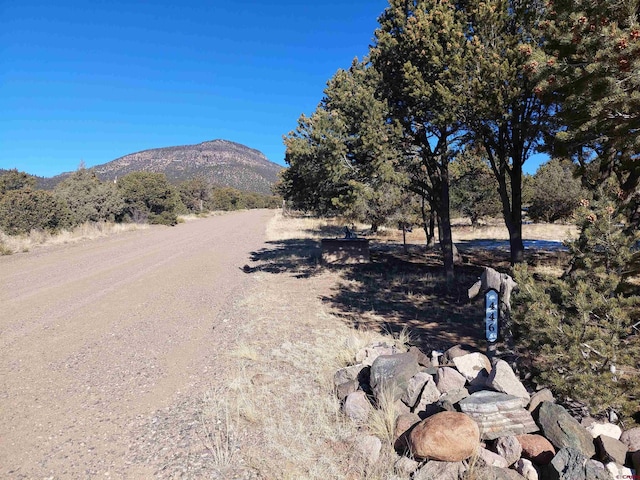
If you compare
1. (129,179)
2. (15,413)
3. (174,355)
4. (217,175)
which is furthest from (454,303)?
(217,175)

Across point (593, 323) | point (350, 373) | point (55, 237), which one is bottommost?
point (350, 373)

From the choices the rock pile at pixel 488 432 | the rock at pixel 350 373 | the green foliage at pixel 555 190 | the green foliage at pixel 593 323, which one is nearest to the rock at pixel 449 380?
the rock pile at pixel 488 432

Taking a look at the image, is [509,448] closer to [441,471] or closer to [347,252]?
[441,471]

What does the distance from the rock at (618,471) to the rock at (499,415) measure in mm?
Answer: 580

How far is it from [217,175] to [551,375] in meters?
135

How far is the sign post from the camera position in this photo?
466 cm

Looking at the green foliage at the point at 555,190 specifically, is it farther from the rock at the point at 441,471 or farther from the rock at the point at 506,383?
the rock at the point at 441,471

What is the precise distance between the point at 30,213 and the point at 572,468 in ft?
78.8

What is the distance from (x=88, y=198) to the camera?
2638 centimetres

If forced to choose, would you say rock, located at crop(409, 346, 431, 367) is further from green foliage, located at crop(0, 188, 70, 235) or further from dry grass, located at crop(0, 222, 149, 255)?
green foliage, located at crop(0, 188, 70, 235)

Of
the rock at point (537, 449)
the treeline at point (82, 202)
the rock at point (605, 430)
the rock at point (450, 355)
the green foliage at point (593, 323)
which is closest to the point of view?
the rock at point (537, 449)

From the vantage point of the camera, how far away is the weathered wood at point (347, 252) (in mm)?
15836

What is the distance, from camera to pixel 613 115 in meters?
4.20

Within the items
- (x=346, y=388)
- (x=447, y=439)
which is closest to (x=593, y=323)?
(x=447, y=439)
